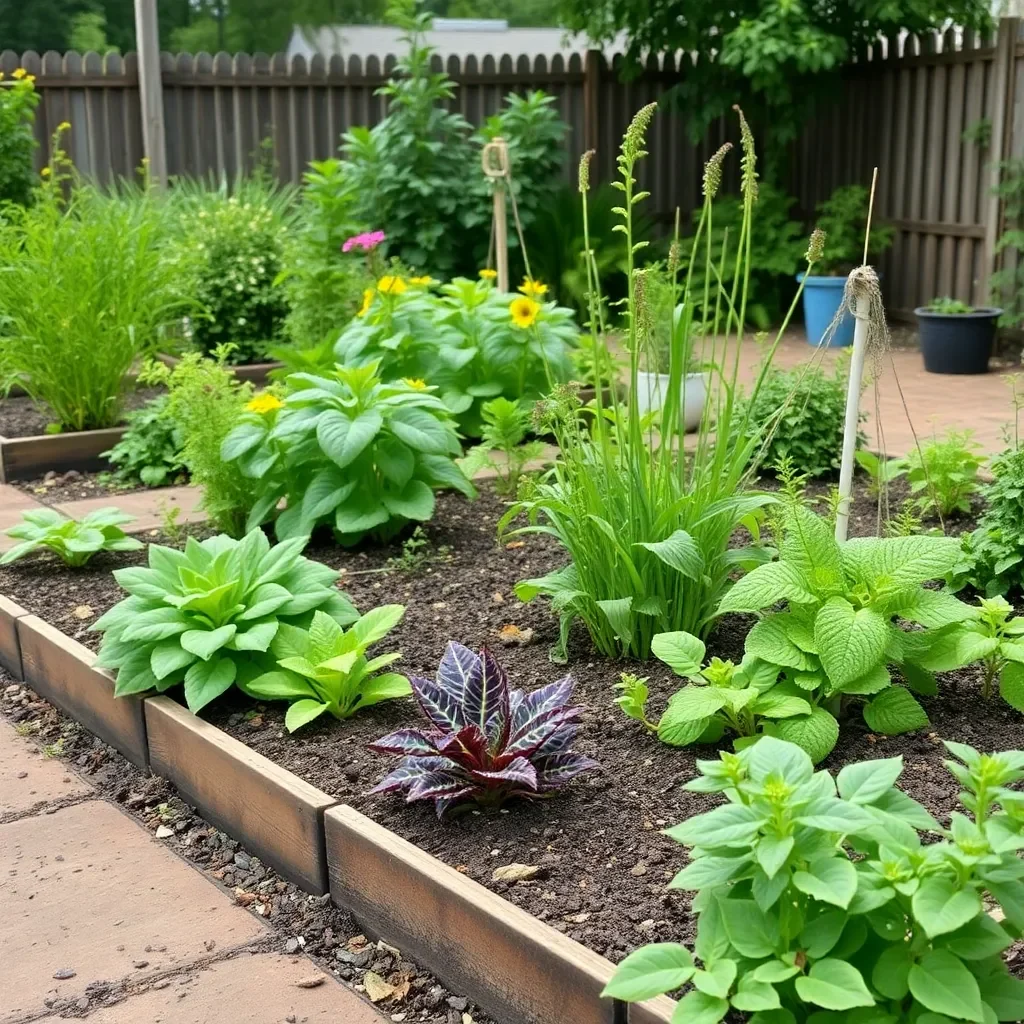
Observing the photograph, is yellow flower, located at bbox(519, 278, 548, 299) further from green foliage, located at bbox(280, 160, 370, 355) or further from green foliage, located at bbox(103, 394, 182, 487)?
green foliage, located at bbox(103, 394, 182, 487)

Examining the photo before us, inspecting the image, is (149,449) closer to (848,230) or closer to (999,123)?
(848,230)

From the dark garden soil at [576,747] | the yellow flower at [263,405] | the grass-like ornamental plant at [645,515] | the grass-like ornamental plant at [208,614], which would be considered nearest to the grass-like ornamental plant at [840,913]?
the dark garden soil at [576,747]

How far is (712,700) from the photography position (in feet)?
8.54

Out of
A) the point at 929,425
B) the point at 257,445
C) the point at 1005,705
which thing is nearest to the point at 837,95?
the point at 929,425

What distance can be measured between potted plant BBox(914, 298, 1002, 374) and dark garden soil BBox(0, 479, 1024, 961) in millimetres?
5357

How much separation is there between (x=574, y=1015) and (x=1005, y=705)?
1.36m

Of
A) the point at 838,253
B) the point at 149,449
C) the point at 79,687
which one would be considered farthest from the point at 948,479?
the point at 838,253

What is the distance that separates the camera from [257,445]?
4.35 meters

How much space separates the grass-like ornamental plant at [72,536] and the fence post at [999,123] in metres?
6.95

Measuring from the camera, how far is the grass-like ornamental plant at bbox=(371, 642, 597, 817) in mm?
2539

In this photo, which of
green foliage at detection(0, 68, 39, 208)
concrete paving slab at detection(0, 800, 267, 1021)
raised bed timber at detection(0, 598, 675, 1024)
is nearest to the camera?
Answer: raised bed timber at detection(0, 598, 675, 1024)

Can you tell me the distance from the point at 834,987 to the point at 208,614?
6.26ft

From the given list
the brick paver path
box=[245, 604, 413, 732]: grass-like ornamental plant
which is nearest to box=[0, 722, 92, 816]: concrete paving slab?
the brick paver path

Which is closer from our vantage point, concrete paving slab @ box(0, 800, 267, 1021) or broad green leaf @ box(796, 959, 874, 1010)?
broad green leaf @ box(796, 959, 874, 1010)
